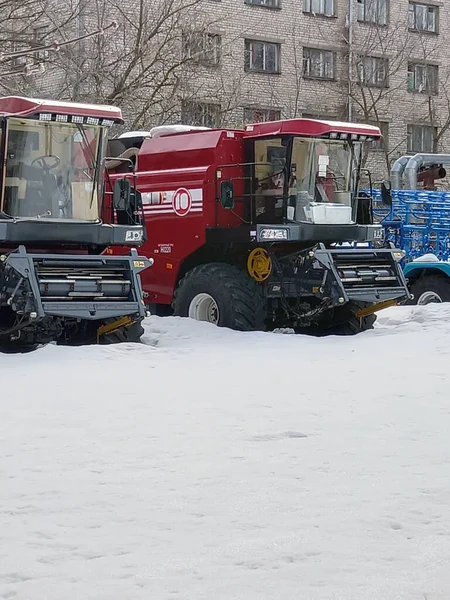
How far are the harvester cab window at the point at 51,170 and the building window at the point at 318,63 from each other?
1182 inches

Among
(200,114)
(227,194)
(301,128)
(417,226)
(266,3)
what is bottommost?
(417,226)

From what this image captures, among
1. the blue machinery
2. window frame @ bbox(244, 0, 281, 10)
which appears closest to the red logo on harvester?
the blue machinery

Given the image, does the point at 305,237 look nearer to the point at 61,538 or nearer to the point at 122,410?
the point at 122,410

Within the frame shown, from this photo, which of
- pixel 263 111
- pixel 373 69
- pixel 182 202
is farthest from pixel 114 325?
pixel 373 69

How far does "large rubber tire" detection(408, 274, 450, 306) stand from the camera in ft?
61.9

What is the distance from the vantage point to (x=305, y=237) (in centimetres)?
1583

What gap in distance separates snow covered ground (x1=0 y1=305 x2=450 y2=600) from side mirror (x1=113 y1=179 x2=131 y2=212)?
331 centimetres

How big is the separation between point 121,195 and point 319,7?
31.6 meters

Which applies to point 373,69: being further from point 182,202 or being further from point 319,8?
point 182,202

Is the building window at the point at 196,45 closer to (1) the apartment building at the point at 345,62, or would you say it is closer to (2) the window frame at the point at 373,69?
(1) the apartment building at the point at 345,62

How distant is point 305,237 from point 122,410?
6.99 m

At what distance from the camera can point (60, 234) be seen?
1444 centimetres

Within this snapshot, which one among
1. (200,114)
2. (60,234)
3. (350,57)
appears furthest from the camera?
(350,57)

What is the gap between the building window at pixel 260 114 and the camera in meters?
38.9
